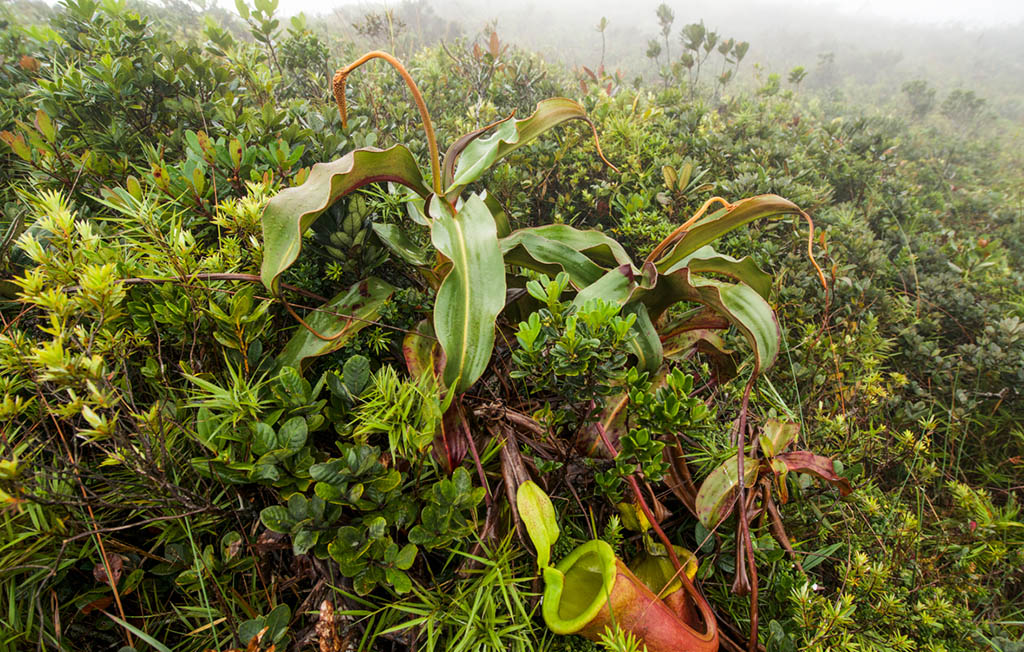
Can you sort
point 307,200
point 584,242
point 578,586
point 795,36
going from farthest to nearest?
point 795,36 → point 584,242 → point 307,200 → point 578,586

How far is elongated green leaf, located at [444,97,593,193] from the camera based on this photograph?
4.09ft

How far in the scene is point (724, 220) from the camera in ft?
4.16

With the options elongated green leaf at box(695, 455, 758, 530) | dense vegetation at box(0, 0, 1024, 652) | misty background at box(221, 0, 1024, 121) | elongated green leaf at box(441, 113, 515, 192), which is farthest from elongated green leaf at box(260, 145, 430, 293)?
misty background at box(221, 0, 1024, 121)

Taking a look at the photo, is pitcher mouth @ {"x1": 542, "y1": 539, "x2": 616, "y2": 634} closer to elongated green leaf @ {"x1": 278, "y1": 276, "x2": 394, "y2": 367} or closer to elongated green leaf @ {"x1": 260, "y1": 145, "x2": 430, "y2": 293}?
elongated green leaf @ {"x1": 278, "y1": 276, "x2": 394, "y2": 367}

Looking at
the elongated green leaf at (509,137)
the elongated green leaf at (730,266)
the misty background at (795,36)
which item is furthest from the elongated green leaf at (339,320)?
the misty background at (795,36)

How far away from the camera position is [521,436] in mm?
1160

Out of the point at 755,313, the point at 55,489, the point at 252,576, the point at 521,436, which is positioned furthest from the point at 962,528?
the point at 55,489

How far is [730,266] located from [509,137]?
0.74m

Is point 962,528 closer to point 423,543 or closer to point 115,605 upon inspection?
point 423,543

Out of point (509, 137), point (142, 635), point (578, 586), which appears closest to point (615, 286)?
point (509, 137)

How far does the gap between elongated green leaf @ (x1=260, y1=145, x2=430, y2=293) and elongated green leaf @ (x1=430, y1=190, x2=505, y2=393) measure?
0.19 meters

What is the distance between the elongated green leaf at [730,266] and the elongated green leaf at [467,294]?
51 centimetres

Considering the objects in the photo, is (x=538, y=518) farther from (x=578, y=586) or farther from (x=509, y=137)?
(x=509, y=137)

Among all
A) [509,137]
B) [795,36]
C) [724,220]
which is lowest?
[724,220]
